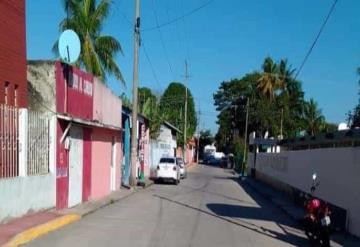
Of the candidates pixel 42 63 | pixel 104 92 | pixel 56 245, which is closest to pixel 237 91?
pixel 104 92

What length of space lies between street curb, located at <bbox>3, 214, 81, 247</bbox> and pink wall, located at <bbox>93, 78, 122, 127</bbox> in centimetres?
849

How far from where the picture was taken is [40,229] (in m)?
14.2

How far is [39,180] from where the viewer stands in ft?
57.0

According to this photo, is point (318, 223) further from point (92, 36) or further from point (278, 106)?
point (278, 106)

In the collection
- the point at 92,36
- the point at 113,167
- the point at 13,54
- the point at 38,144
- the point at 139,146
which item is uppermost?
the point at 92,36

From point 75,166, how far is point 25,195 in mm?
5693

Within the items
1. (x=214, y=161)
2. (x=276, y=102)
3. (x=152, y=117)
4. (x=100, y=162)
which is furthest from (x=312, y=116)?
(x=100, y=162)

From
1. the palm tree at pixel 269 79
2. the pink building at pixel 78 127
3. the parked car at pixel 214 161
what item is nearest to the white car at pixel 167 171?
the pink building at pixel 78 127

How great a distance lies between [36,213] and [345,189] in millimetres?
8211

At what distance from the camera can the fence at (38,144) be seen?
55.7 feet

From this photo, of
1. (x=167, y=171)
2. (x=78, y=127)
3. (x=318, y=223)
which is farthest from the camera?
(x=167, y=171)

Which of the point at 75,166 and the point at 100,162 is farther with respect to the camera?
the point at 100,162

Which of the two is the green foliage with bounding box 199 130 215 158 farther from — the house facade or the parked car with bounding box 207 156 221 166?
the house facade

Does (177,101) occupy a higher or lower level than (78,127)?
higher
